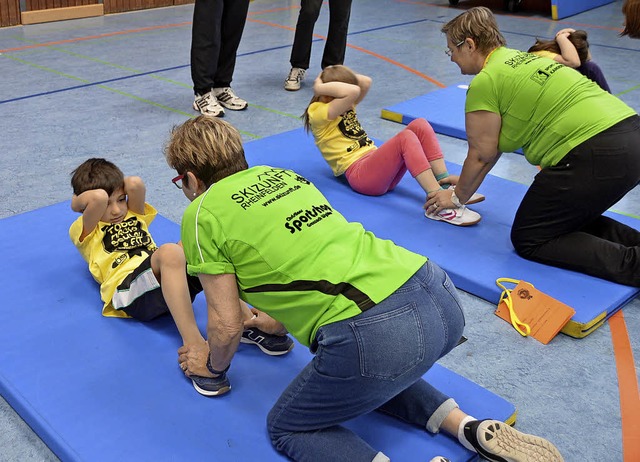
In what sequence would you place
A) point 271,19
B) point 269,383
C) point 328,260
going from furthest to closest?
point 271,19 → point 269,383 → point 328,260

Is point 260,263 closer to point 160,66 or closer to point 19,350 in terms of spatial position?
point 19,350

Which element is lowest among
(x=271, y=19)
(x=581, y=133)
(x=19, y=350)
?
(x=271, y=19)

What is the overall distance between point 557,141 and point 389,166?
0.82 metres

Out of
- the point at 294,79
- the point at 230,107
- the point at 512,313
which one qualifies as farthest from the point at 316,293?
the point at 294,79

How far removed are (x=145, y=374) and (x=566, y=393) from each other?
1.31 metres

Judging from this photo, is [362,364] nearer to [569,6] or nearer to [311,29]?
[311,29]

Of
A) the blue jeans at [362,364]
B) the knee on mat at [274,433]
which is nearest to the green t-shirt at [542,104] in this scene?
the blue jeans at [362,364]

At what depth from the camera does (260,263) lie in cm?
174

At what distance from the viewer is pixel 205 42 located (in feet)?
14.9

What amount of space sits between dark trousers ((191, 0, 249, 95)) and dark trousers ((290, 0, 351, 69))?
25.8 inches

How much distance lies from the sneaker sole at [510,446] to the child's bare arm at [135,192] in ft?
4.57

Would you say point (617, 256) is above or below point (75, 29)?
above

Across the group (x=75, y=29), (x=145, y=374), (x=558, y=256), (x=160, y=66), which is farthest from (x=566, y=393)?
(x=75, y=29)

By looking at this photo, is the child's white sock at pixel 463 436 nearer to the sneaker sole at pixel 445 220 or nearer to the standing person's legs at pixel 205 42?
the sneaker sole at pixel 445 220
